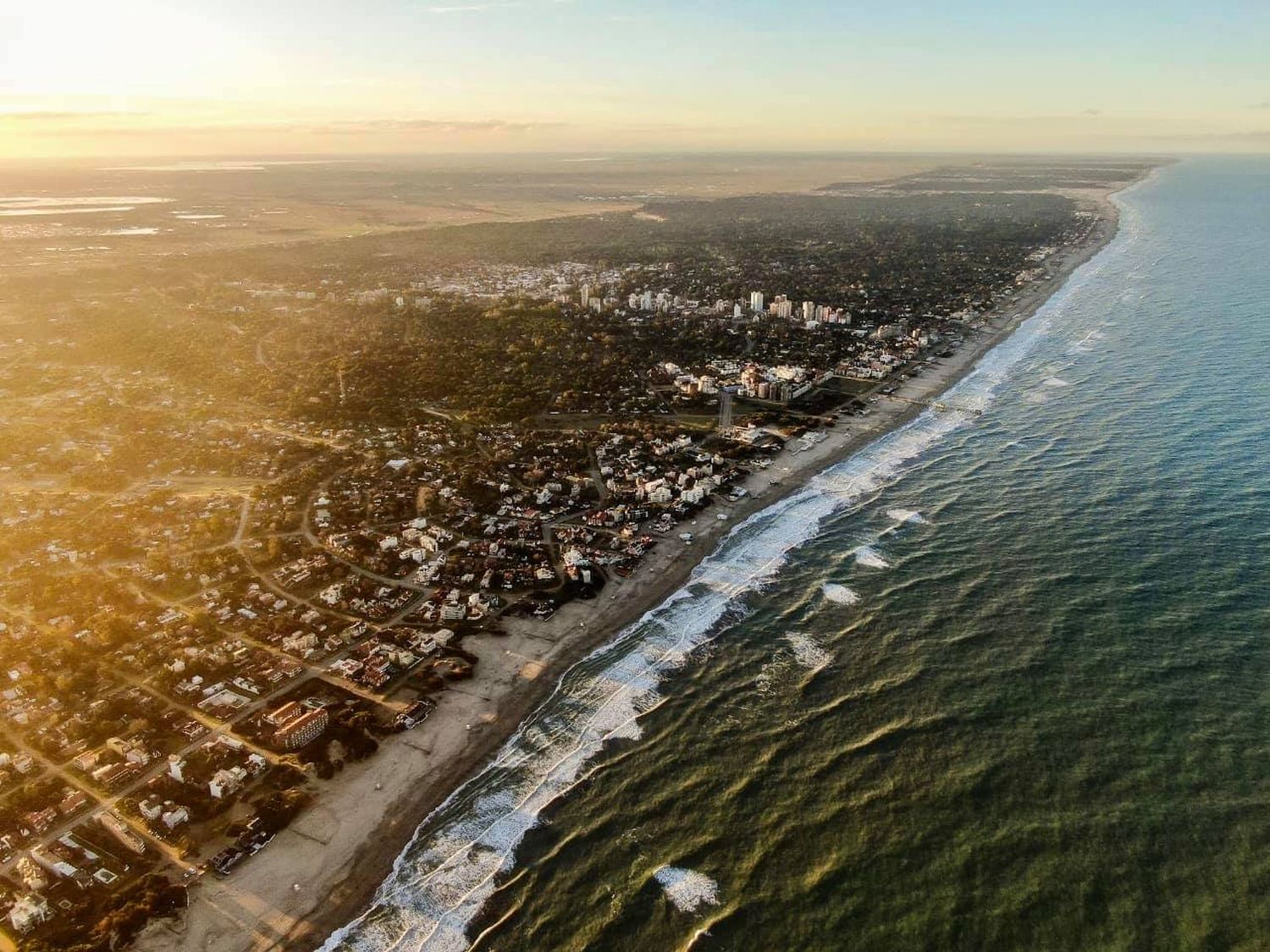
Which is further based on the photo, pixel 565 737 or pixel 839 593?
pixel 839 593

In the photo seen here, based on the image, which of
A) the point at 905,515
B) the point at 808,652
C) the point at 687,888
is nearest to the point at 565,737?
the point at 687,888

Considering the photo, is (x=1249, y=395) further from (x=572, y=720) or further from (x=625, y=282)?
(x=625, y=282)

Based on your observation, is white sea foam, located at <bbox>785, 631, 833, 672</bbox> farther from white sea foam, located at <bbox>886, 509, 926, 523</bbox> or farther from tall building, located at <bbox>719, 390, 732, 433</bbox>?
tall building, located at <bbox>719, 390, 732, 433</bbox>

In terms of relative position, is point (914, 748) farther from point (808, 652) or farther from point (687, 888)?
point (687, 888)

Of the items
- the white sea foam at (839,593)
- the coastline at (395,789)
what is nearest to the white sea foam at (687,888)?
the coastline at (395,789)

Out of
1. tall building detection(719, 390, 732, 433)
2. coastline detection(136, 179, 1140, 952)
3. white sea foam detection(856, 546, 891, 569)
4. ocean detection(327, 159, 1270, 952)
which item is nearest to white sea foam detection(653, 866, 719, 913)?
ocean detection(327, 159, 1270, 952)

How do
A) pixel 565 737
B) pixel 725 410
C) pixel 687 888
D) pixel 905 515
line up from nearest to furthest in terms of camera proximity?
pixel 687 888, pixel 565 737, pixel 905 515, pixel 725 410

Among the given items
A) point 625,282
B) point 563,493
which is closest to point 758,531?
point 563,493
